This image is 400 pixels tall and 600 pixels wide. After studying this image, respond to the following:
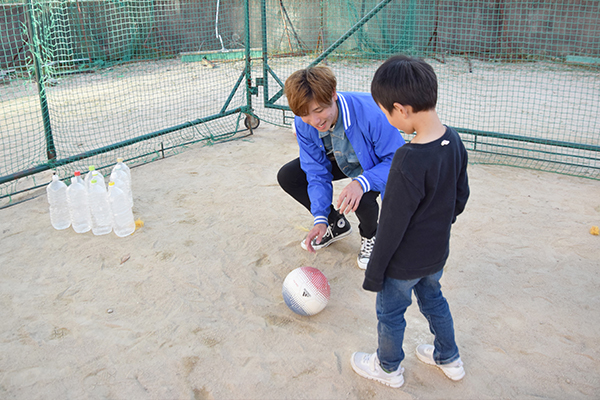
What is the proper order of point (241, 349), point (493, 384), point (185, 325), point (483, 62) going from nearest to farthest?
point (493, 384), point (241, 349), point (185, 325), point (483, 62)

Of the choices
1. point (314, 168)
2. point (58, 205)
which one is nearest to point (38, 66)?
point (58, 205)

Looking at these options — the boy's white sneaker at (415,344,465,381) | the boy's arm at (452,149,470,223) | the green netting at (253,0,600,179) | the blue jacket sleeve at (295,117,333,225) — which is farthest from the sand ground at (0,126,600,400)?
the green netting at (253,0,600,179)

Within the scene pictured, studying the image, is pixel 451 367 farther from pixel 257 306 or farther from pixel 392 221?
pixel 257 306

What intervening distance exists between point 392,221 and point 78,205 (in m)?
2.80

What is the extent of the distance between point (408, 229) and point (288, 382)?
38.8 inches

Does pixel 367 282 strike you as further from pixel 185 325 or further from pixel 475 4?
pixel 475 4

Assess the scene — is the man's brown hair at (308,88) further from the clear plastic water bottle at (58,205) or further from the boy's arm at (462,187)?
the clear plastic water bottle at (58,205)

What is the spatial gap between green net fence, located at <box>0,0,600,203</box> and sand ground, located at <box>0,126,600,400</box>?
1.13 m

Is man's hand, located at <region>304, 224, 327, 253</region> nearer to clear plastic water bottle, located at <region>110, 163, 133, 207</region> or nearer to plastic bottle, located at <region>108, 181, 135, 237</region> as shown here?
plastic bottle, located at <region>108, 181, 135, 237</region>

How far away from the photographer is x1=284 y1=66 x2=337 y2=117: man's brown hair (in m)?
2.38

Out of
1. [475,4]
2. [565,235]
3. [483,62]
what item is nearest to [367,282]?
[565,235]

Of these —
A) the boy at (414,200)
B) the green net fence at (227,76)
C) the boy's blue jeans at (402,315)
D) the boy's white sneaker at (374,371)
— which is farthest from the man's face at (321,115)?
the green net fence at (227,76)

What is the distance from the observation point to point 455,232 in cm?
353

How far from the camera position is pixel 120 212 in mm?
3572
